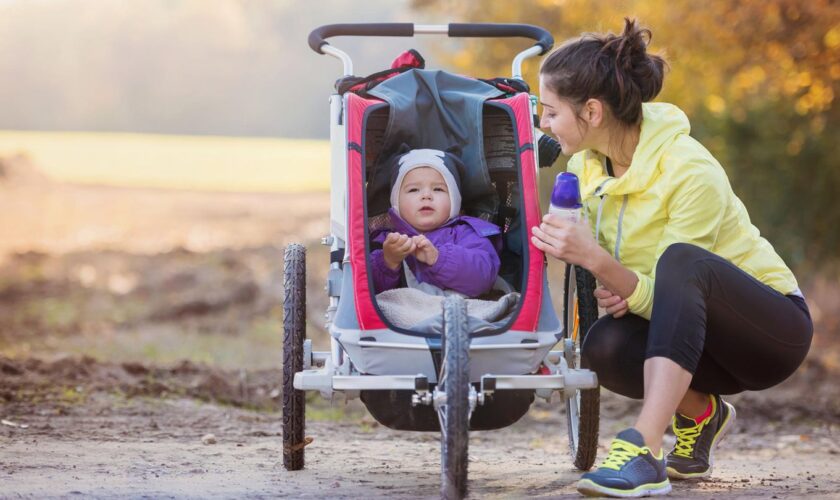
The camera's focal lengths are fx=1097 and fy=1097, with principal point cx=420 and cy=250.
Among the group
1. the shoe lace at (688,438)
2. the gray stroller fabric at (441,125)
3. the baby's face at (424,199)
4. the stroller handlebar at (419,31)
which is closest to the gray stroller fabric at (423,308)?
the baby's face at (424,199)

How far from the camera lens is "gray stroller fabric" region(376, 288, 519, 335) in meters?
3.56

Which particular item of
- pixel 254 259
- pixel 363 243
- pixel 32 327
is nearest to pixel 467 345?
pixel 363 243

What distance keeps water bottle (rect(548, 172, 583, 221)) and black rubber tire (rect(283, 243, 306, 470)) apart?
103 cm

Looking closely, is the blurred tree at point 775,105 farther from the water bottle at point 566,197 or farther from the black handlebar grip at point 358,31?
the water bottle at point 566,197

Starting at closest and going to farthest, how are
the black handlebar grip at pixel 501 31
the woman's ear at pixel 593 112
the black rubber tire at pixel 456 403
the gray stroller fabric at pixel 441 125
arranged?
the black rubber tire at pixel 456 403 → the woman's ear at pixel 593 112 → the gray stroller fabric at pixel 441 125 → the black handlebar grip at pixel 501 31

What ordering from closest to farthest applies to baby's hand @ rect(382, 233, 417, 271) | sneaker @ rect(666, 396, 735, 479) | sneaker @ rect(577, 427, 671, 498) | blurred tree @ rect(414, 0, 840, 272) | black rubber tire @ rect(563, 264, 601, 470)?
sneaker @ rect(577, 427, 671, 498) → baby's hand @ rect(382, 233, 417, 271) → sneaker @ rect(666, 396, 735, 479) → black rubber tire @ rect(563, 264, 601, 470) → blurred tree @ rect(414, 0, 840, 272)

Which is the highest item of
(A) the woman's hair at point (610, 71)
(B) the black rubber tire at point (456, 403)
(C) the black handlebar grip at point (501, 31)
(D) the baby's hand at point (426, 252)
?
(C) the black handlebar grip at point (501, 31)

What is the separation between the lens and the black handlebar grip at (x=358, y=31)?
4402 millimetres

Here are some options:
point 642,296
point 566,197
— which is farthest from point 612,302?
point 566,197

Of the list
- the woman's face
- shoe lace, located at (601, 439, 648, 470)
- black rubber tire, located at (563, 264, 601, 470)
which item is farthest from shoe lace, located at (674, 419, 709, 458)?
the woman's face

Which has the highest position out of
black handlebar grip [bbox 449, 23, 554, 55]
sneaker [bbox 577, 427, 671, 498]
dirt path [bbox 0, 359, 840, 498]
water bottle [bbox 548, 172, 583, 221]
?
black handlebar grip [bbox 449, 23, 554, 55]

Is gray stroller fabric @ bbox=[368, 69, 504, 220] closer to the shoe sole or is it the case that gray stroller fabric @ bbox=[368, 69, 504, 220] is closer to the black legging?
the black legging

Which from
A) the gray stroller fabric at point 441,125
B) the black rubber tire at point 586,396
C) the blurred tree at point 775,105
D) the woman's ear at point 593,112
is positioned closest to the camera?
the woman's ear at point 593,112

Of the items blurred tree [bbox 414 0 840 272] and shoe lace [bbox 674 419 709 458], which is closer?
shoe lace [bbox 674 419 709 458]
